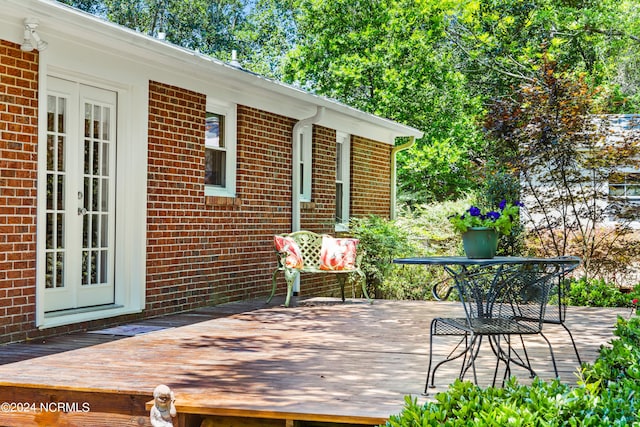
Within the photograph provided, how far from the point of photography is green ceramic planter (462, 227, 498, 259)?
547 centimetres

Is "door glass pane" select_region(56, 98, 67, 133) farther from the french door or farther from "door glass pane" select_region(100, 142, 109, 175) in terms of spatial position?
"door glass pane" select_region(100, 142, 109, 175)

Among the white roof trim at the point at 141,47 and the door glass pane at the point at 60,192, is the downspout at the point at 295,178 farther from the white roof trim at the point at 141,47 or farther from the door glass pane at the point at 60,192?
the door glass pane at the point at 60,192

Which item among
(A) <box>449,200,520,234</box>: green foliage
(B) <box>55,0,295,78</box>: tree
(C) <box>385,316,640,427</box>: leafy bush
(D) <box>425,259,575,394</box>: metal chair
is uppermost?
(B) <box>55,0,295,78</box>: tree

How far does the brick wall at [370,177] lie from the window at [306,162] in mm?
1553

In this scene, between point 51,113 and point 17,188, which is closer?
point 17,188

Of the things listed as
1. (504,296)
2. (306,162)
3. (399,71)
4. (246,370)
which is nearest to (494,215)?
(504,296)

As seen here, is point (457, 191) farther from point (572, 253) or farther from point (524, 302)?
point (524, 302)

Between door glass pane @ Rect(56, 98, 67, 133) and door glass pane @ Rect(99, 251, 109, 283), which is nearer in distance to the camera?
door glass pane @ Rect(56, 98, 67, 133)

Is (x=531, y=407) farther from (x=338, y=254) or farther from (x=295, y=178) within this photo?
(x=295, y=178)

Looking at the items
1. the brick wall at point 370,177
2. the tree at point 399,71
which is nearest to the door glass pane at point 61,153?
the brick wall at point 370,177

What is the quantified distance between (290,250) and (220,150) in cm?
150

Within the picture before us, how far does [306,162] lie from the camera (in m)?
11.5

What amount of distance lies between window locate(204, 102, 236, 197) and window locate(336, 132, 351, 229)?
345 cm

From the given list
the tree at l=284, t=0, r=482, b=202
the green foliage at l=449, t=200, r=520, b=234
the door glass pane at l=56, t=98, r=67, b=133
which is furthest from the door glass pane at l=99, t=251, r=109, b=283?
the tree at l=284, t=0, r=482, b=202
